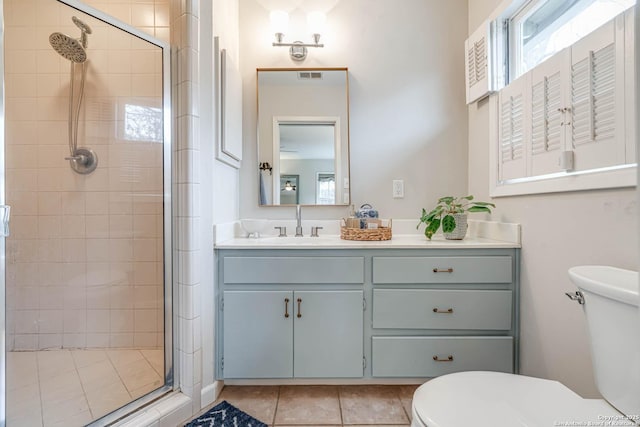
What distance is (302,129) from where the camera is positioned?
1.87 m

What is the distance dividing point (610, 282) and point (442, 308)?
68 cm

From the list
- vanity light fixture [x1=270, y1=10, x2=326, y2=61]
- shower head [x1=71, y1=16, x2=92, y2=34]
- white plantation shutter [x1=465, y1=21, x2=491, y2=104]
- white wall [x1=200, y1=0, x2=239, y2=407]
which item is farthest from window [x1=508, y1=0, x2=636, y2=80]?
shower head [x1=71, y1=16, x2=92, y2=34]

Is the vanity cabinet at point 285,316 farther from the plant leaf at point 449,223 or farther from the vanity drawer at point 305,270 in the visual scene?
the plant leaf at point 449,223

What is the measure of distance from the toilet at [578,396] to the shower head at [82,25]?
7.10 ft

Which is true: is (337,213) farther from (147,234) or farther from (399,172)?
(147,234)

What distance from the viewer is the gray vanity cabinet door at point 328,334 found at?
1.39 meters

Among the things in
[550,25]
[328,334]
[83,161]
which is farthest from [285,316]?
[550,25]

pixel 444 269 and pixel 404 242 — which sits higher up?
pixel 404 242

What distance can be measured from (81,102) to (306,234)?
1.54m

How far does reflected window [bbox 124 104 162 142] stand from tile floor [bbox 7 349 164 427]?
3.60ft

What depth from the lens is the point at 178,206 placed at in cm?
128

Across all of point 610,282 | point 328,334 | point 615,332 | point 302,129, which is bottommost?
point 328,334

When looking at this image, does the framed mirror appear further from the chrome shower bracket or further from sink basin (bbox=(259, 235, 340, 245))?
the chrome shower bracket

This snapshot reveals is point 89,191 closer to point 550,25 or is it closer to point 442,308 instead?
point 442,308
